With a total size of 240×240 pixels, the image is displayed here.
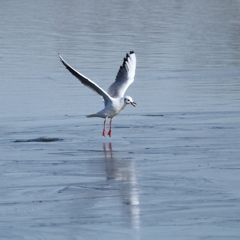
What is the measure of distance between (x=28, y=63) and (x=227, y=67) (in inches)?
244

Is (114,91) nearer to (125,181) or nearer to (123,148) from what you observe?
(123,148)

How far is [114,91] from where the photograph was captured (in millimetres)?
15000

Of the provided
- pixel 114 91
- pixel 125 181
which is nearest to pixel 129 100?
pixel 114 91

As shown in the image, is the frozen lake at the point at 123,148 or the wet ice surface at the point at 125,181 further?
the frozen lake at the point at 123,148

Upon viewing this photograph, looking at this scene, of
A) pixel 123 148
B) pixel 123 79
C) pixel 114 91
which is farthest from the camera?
pixel 123 79

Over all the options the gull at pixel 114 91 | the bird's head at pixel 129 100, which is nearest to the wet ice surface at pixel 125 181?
the gull at pixel 114 91

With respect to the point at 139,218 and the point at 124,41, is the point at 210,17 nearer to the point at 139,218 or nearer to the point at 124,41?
the point at 124,41

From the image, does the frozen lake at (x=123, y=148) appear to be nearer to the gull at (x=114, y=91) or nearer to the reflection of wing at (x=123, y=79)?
the gull at (x=114, y=91)

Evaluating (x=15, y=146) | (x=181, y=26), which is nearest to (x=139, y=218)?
(x=15, y=146)

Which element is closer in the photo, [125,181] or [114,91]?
[125,181]

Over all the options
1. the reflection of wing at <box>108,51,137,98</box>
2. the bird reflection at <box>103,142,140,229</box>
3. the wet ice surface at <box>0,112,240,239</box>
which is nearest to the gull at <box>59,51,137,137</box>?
the reflection of wing at <box>108,51,137,98</box>

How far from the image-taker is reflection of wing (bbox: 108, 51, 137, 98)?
15.0 meters

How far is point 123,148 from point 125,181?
8.08 feet

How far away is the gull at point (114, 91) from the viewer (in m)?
13.7
